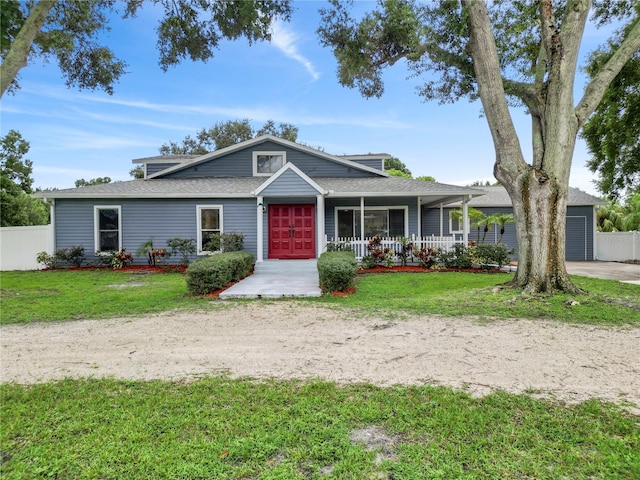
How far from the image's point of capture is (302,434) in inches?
93.3

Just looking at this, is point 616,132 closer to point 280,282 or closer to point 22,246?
point 280,282

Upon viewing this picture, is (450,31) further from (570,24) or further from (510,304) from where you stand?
(510,304)

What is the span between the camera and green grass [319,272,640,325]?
580 centimetres

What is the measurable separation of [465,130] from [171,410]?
60.8ft

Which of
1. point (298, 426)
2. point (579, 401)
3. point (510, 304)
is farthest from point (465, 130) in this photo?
point (298, 426)

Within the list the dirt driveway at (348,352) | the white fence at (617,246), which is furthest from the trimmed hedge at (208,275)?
the white fence at (617,246)

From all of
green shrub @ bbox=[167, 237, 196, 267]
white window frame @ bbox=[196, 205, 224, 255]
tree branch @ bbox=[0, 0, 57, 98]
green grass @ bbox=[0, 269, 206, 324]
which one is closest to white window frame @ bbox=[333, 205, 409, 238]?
white window frame @ bbox=[196, 205, 224, 255]

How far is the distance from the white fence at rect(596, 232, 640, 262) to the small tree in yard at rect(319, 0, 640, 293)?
39.1 feet

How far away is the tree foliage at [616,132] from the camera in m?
11.2

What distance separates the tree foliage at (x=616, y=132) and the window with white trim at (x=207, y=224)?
1359cm

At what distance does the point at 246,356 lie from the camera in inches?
158

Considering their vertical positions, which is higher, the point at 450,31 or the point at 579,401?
the point at 450,31

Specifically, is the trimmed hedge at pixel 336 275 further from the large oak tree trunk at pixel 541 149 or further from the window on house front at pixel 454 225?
the window on house front at pixel 454 225

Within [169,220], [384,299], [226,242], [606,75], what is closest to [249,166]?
[169,220]
